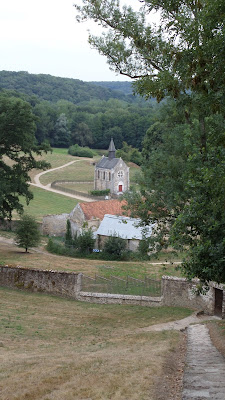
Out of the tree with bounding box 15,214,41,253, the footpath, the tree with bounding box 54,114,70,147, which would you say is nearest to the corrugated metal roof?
the tree with bounding box 15,214,41,253

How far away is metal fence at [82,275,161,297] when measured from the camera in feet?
83.5

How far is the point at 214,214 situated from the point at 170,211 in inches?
370

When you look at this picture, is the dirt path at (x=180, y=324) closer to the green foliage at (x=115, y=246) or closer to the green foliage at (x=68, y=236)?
the green foliage at (x=115, y=246)

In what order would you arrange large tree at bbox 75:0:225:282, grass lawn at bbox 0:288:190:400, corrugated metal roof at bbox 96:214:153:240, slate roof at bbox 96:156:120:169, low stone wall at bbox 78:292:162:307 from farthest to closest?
slate roof at bbox 96:156:120:169 < corrugated metal roof at bbox 96:214:153:240 < low stone wall at bbox 78:292:162:307 < large tree at bbox 75:0:225:282 < grass lawn at bbox 0:288:190:400

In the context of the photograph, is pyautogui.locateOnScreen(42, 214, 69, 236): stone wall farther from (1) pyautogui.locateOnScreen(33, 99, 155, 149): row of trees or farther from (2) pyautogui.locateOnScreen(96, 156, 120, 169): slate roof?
(1) pyautogui.locateOnScreen(33, 99, 155, 149): row of trees

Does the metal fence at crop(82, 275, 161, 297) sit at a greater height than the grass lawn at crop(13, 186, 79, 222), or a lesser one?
lesser

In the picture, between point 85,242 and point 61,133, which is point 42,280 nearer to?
point 85,242

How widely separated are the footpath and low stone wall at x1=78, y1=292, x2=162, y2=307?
8726 mm

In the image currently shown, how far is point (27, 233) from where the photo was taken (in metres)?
36.3

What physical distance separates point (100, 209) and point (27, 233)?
34.0 ft

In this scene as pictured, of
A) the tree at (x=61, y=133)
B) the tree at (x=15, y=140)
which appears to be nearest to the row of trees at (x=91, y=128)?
the tree at (x=61, y=133)

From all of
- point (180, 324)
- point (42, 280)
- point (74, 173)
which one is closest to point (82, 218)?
point (42, 280)

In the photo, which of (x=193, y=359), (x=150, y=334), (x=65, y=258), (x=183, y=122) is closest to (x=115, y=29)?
(x=183, y=122)

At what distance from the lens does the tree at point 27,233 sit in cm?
3625
